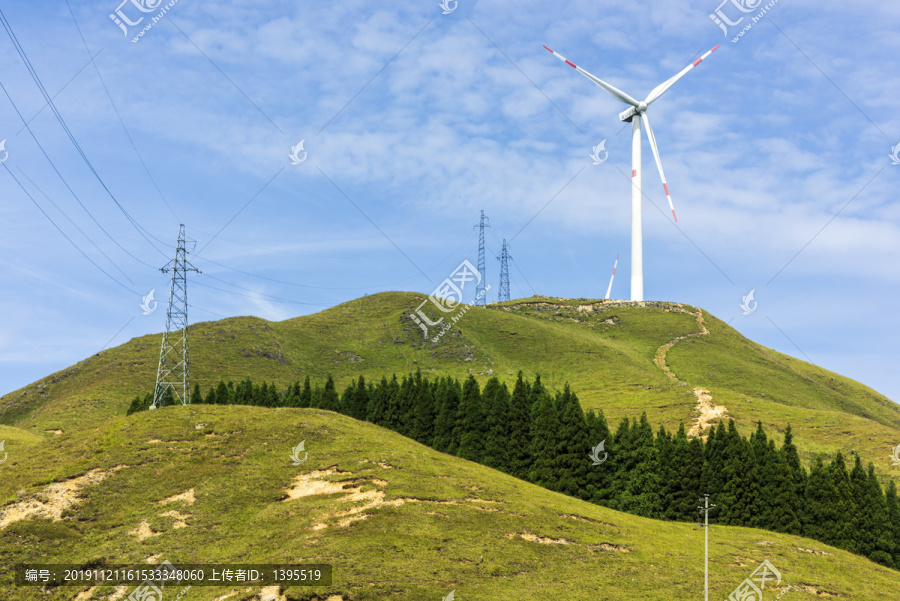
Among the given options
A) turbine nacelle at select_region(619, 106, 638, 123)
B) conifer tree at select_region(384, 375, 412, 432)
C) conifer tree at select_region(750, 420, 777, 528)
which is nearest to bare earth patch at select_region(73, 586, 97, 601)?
conifer tree at select_region(384, 375, 412, 432)

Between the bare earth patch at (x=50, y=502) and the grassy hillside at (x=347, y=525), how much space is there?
0.15 metres

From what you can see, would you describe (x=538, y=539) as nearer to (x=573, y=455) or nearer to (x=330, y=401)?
(x=573, y=455)

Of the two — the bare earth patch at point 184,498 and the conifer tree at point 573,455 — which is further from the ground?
the conifer tree at point 573,455

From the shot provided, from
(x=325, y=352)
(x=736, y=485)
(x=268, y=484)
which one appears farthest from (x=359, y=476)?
(x=325, y=352)

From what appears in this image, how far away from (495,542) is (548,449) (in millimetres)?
30672

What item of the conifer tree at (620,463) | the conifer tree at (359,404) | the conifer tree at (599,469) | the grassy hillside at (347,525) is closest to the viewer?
the grassy hillside at (347,525)

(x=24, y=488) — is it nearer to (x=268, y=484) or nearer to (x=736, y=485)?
(x=268, y=484)

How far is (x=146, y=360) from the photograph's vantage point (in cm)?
15238

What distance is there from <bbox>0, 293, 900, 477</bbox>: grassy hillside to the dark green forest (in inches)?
1243

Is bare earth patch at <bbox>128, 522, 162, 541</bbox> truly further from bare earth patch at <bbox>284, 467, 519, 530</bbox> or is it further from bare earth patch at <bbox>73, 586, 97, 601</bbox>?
bare earth patch at <bbox>284, 467, 519, 530</bbox>

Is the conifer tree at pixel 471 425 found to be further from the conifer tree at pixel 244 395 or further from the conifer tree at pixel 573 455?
the conifer tree at pixel 244 395

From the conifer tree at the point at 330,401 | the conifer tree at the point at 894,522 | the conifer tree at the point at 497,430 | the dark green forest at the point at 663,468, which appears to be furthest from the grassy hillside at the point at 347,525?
the conifer tree at the point at 330,401

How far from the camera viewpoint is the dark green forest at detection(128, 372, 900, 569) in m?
72.4

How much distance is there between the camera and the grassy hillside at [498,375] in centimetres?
12025
